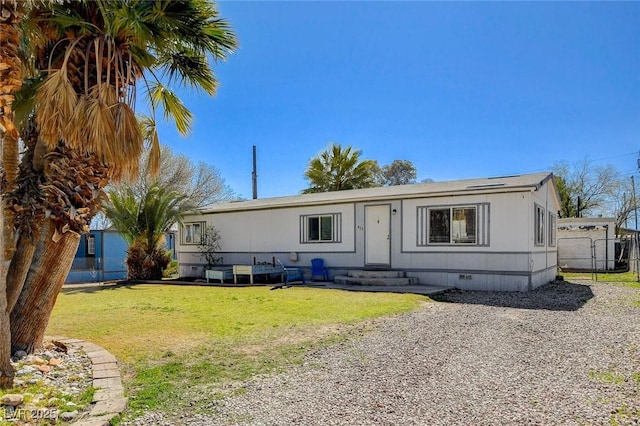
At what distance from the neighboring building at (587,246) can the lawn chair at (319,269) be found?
→ 12927 mm

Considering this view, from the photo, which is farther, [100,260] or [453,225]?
[100,260]

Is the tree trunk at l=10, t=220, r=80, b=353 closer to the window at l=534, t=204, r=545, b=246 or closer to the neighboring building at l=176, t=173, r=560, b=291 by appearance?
the neighboring building at l=176, t=173, r=560, b=291

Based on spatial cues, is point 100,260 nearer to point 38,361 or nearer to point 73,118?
point 38,361

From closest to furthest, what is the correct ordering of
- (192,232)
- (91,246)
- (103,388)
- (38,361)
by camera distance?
1. (103,388)
2. (38,361)
3. (192,232)
4. (91,246)

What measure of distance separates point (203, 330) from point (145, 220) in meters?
11.3

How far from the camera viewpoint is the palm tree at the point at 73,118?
15.0 feet

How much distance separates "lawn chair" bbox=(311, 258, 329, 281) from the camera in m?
14.9

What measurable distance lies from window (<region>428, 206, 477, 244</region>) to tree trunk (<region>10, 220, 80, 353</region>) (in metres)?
10.2

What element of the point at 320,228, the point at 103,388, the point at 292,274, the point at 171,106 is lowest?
the point at 292,274

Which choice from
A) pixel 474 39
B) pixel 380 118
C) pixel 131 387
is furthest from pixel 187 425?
pixel 380 118

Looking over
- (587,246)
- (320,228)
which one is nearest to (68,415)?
(320,228)

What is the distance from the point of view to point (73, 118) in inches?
179

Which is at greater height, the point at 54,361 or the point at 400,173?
the point at 400,173

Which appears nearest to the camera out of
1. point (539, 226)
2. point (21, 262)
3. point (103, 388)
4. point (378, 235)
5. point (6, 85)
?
point (6, 85)
